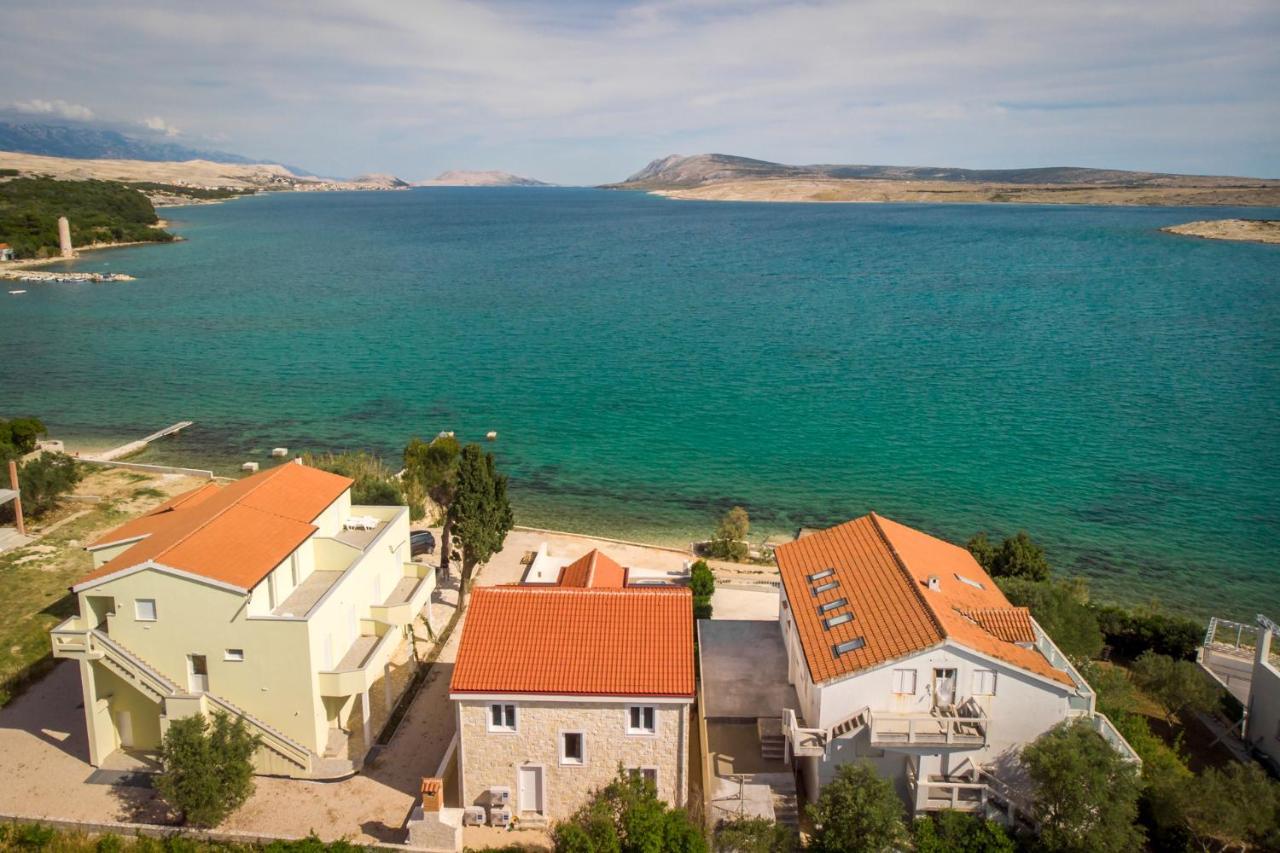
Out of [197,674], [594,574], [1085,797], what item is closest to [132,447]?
[197,674]

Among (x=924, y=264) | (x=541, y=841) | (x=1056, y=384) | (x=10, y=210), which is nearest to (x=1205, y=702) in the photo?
(x=541, y=841)

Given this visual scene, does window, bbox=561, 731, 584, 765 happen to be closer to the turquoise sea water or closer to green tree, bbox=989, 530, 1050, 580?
green tree, bbox=989, 530, 1050, 580

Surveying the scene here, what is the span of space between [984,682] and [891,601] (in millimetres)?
3193

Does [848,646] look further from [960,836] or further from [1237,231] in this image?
[1237,231]

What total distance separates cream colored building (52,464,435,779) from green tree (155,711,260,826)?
931 millimetres

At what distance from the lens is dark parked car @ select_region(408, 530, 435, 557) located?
39.9 metres

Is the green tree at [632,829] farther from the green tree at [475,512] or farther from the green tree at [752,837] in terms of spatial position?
the green tree at [475,512]

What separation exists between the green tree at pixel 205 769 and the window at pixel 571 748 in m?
7.68

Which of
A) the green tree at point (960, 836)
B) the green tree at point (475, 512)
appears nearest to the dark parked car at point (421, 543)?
the green tree at point (475, 512)

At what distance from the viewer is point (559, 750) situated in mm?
21719

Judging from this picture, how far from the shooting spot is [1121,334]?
297 feet

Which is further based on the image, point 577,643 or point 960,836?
point 577,643

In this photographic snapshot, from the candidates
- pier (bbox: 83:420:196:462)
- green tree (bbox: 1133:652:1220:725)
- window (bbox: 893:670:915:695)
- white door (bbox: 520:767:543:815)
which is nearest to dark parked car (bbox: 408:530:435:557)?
white door (bbox: 520:767:543:815)

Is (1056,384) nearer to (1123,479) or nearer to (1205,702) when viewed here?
(1123,479)
